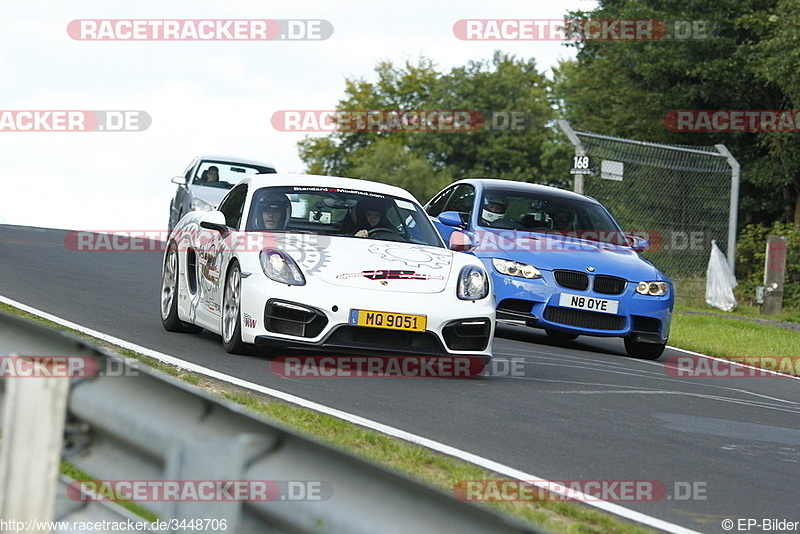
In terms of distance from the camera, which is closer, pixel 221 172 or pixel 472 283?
pixel 472 283

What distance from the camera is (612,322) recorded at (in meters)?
12.5

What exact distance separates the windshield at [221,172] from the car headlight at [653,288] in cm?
1137

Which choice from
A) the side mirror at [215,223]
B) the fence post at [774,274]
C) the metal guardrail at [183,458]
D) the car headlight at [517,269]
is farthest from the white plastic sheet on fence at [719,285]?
the metal guardrail at [183,458]

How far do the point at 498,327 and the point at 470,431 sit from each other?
7.67 m

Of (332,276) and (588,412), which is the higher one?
(332,276)

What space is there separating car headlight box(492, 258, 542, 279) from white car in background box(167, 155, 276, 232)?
9.82 meters

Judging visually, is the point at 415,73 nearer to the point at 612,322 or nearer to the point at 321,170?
the point at 321,170

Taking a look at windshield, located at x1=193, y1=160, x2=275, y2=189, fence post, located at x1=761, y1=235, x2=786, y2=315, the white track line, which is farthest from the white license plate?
windshield, located at x1=193, y1=160, x2=275, y2=189

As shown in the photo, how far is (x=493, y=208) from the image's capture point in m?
13.8

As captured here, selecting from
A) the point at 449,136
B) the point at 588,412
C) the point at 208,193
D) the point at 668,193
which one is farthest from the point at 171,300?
the point at 449,136

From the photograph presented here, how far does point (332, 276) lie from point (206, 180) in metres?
14.2

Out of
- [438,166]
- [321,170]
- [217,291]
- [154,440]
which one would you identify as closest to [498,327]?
[217,291]

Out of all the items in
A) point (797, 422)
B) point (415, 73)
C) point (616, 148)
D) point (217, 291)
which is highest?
point (415, 73)

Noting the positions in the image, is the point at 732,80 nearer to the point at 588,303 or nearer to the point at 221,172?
the point at 221,172
